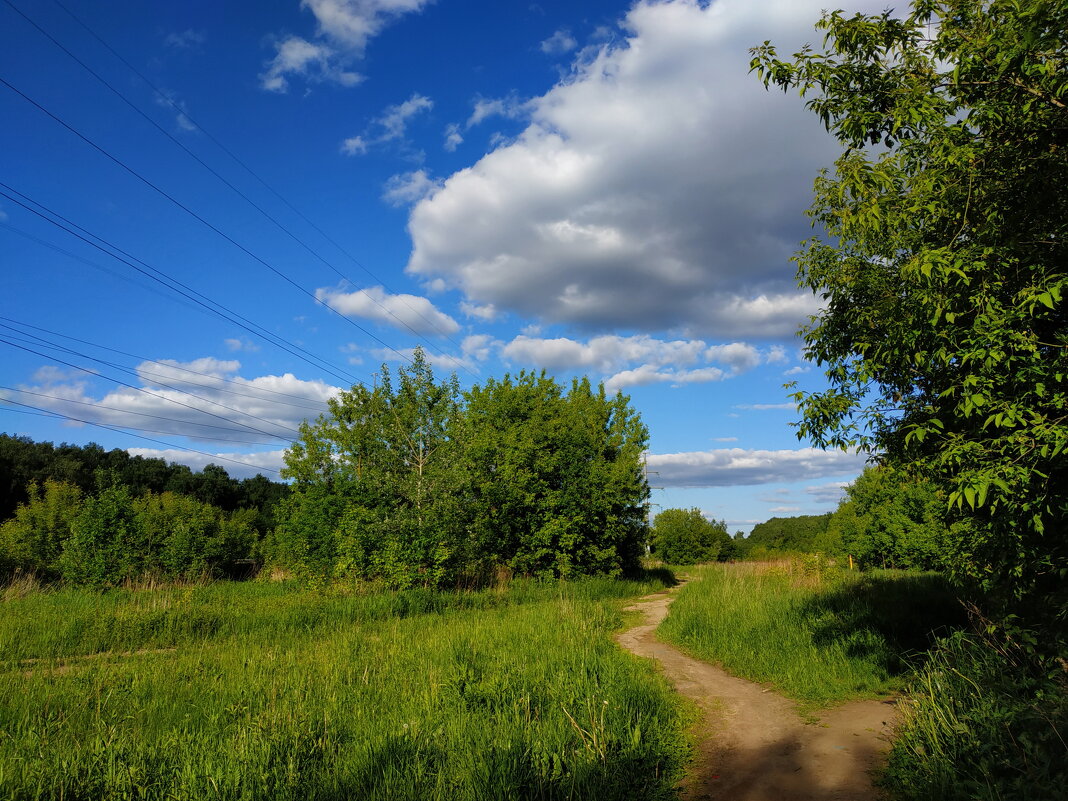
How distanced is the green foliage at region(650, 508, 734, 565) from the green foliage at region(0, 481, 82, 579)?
44.1 metres

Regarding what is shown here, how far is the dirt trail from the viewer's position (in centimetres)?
533

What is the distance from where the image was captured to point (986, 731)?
16.4 ft

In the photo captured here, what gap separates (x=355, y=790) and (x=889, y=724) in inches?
240

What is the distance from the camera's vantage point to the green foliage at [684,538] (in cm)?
5338

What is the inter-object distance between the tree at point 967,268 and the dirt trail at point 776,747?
2.26 m

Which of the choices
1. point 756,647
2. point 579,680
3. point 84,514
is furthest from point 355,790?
point 84,514

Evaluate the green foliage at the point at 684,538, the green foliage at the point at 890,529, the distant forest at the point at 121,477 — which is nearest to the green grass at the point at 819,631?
the green foliage at the point at 890,529

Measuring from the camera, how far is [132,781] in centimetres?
459

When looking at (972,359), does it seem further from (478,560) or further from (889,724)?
(478,560)

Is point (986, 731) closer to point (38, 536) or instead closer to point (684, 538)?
point (38, 536)

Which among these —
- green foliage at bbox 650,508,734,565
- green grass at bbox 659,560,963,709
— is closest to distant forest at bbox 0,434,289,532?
green foliage at bbox 650,508,734,565

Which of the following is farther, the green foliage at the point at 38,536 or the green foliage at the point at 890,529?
the green foliage at the point at 38,536

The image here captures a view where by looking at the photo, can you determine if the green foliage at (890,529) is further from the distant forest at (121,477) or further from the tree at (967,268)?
the distant forest at (121,477)

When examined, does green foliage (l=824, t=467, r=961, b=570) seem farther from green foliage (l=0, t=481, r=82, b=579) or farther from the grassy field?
green foliage (l=0, t=481, r=82, b=579)
